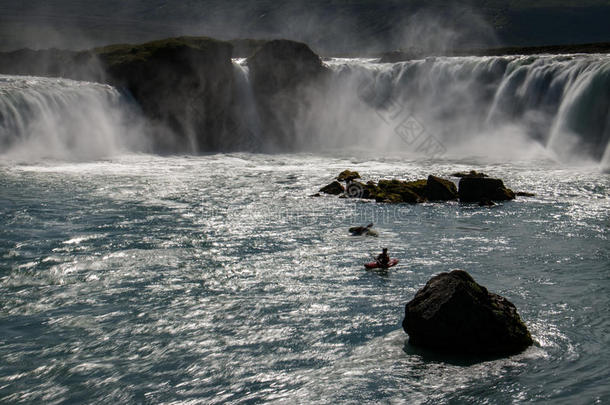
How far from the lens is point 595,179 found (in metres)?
33.8

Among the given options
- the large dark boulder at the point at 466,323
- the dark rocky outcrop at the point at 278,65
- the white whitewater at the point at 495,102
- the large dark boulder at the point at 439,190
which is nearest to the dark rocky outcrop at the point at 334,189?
the large dark boulder at the point at 439,190

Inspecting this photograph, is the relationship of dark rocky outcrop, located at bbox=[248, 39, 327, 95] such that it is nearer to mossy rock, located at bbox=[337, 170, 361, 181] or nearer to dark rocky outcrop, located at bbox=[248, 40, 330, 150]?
dark rocky outcrop, located at bbox=[248, 40, 330, 150]

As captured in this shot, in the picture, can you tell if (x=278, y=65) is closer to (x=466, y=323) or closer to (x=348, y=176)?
(x=348, y=176)

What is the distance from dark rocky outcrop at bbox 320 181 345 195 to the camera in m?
31.3

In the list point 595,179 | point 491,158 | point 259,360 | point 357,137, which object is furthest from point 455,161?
point 259,360

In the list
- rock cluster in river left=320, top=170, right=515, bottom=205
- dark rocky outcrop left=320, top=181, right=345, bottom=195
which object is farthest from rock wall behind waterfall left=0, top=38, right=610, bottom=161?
dark rocky outcrop left=320, top=181, right=345, bottom=195

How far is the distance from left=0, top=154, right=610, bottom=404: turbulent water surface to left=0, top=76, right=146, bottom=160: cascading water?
777 cm

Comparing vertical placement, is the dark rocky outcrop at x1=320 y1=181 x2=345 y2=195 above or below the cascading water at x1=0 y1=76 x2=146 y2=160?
below

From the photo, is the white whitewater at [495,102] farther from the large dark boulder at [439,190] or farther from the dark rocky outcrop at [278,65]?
the large dark boulder at [439,190]

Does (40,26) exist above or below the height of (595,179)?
above

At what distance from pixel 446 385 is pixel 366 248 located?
966 cm

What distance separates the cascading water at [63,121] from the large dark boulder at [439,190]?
74.0ft

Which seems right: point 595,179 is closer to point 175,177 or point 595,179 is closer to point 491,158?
point 491,158

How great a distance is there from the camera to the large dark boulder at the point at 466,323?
1319 cm
